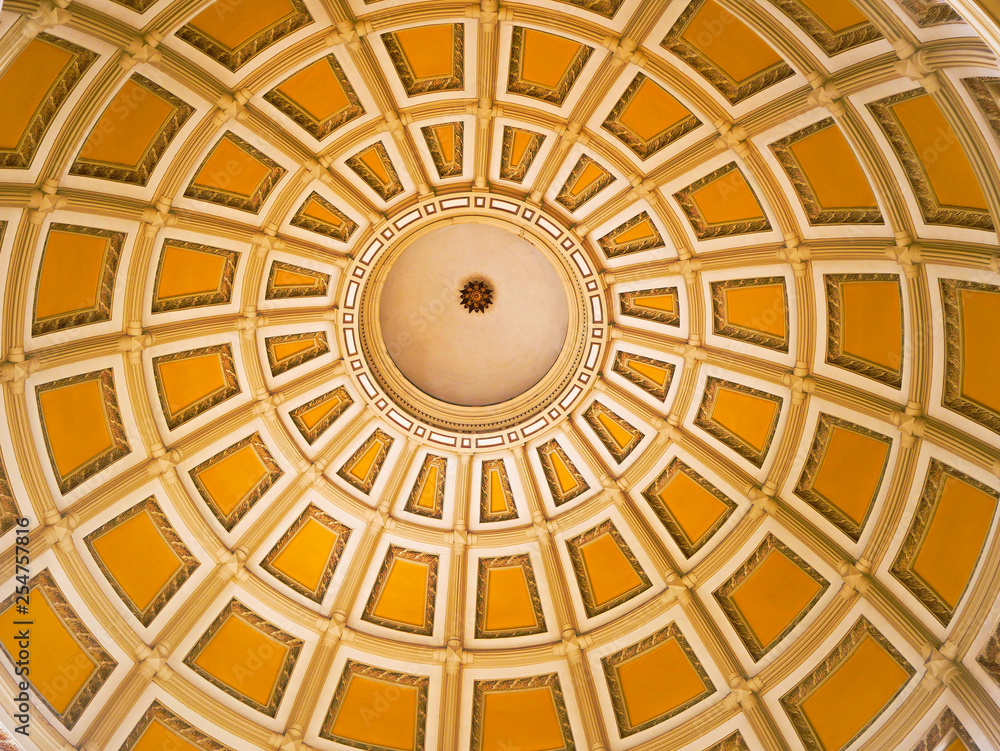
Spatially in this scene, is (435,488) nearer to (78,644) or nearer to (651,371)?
(651,371)

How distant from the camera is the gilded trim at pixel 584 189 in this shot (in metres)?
19.2

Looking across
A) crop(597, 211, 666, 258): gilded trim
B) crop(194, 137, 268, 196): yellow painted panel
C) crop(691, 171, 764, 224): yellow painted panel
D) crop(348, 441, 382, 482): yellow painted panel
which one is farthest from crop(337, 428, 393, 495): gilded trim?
crop(691, 171, 764, 224): yellow painted panel

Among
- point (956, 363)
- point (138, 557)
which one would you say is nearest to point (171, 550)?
point (138, 557)

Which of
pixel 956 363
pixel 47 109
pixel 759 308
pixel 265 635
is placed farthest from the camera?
pixel 265 635

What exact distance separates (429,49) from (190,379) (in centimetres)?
958

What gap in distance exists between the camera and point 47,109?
1409 cm

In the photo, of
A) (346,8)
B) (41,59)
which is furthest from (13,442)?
(346,8)

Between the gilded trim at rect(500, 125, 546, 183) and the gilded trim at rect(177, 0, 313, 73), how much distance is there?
5319 mm

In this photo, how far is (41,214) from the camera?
49.5 ft

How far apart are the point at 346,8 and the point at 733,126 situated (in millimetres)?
8213

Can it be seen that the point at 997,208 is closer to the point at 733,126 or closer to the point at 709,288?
the point at 733,126

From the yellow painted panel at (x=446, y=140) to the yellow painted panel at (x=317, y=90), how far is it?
7.73 feet

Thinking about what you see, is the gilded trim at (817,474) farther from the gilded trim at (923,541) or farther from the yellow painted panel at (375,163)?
the yellow painted panel at (375,163)

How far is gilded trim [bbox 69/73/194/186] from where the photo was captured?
15.6 metres
